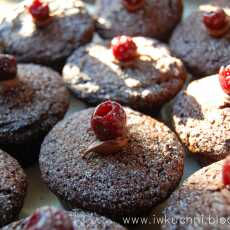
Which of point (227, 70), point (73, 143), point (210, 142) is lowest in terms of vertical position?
point (210, 142)

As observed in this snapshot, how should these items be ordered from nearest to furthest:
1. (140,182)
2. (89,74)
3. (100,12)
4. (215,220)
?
(215,220) < (140,182) < (89,74) < (100,12)

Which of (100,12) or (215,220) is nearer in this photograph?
(215,220)

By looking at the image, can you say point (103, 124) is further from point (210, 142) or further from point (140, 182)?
point (210, 142)

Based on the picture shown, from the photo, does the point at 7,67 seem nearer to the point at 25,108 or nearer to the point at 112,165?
the point at 25,108

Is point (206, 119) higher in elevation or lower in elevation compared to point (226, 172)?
lower

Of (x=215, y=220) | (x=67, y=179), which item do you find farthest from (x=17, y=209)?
(x=215, y=220)

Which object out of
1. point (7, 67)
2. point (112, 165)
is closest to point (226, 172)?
point (112, 165)

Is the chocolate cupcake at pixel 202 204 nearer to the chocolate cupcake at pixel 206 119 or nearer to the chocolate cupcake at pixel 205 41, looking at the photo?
the chocolate cupcake at pixel 206 119
